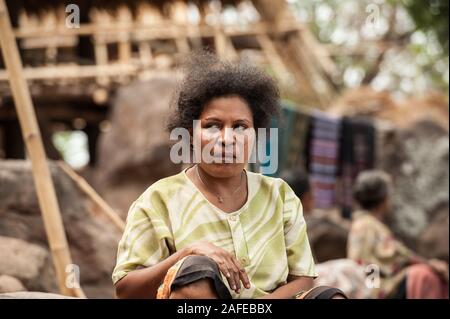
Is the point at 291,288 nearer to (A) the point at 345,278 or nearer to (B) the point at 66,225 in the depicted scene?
(A) the point at 345,278

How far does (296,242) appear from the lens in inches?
101

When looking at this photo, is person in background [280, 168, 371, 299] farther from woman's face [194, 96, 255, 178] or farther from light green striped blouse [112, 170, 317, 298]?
woman's face [194, 96, 255, 178]

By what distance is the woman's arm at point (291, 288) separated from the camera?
2417 millimetres

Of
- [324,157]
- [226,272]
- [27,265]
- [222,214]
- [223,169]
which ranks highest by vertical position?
[223,169]

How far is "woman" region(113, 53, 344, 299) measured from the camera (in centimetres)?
237

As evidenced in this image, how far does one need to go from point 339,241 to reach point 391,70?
13922 millimetres

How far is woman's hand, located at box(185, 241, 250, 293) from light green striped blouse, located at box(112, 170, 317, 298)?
0.10m

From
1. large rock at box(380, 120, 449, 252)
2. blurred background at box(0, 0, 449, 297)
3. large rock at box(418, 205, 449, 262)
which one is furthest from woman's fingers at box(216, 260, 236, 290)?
large rock at box(380, 120, 449, 252)

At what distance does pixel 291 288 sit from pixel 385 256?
2.80 m

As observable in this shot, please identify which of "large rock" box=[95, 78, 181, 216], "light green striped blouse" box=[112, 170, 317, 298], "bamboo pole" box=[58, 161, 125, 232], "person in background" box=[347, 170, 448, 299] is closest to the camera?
"light green striped blouse" box=[112, 170, 317, 298]

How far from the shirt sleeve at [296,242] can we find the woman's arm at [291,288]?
17 millimetres

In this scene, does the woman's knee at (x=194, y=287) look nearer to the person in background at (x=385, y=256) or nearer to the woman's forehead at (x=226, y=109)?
the woman's forehead at (x=226, y=109)

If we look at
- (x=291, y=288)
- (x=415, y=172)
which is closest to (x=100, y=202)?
(x=291, y=288)
